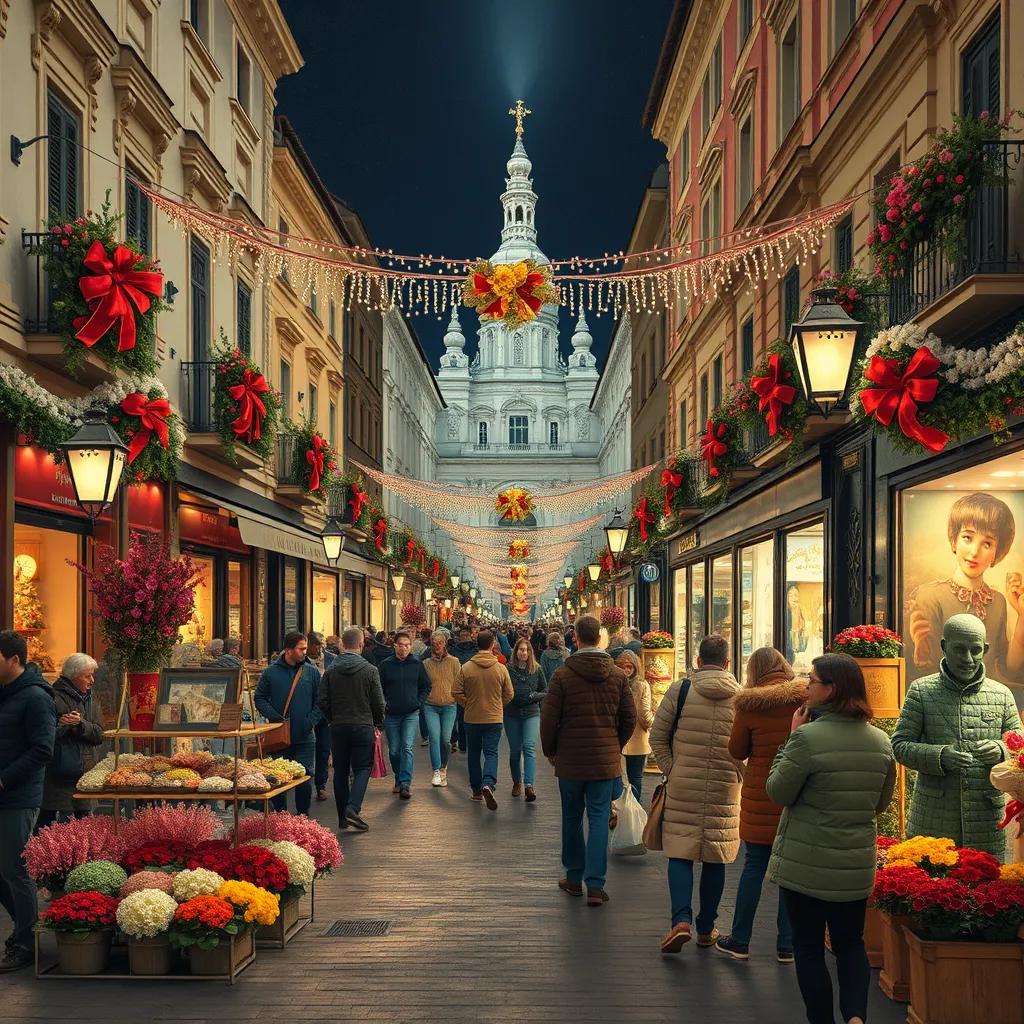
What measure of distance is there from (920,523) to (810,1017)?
23.6 ft

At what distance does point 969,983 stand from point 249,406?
48.1ft

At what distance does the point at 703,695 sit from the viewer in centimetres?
797

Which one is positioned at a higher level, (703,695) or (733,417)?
(733,417)

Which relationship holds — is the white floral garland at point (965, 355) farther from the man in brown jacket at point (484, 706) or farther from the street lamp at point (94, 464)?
the street lamp at point (94, 464)

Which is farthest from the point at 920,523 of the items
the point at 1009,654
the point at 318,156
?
the point at 318,156

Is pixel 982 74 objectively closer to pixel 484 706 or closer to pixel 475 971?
pixel 484 706

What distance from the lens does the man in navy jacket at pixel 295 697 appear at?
12102 mm

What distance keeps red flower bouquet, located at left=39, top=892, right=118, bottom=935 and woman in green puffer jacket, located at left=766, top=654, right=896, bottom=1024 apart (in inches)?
151

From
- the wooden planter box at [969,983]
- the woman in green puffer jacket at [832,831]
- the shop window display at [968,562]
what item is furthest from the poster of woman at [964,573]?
the woman in green puffer jacket at [832,831]

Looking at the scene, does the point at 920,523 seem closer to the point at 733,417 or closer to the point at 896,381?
the point at 896,381

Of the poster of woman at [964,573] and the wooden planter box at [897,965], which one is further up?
the poster of woman at [964,573]

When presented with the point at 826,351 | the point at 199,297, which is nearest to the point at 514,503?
the point at 199,297

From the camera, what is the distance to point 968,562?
35.9ft

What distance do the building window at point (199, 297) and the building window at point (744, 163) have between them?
9341 millimetres
